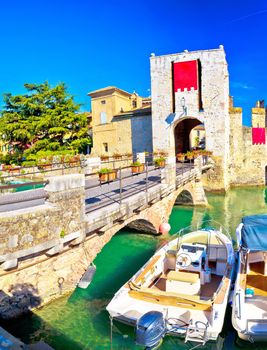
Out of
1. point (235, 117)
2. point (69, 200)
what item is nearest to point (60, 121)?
point (235, 117)

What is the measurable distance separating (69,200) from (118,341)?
3235mm

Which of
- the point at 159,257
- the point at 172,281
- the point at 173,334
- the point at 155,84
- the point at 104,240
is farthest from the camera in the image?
the point at 155,84

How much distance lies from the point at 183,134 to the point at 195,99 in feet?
19.2

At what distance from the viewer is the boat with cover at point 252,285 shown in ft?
20.3

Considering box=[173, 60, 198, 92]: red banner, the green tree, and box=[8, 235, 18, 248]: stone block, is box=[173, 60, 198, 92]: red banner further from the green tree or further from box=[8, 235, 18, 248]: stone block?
box=[8, 235, 18, 248]: stone block

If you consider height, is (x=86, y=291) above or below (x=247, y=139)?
below

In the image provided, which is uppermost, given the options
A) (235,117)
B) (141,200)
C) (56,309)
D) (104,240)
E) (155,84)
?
(155,84)

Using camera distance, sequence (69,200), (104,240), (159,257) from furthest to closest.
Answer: (159,257), (104,240), (69,200)

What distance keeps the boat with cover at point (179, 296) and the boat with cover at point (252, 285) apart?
306mm

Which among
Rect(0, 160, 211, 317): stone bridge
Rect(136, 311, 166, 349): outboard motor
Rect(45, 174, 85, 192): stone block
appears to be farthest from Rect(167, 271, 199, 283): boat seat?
Rect(45, 174, 85, 192): stone block

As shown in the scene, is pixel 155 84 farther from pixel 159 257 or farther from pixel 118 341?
pixel 118 341

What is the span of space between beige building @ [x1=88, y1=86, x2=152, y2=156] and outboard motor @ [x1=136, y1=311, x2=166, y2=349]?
971 inches

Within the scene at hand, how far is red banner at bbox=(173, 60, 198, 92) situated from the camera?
84.8 ft

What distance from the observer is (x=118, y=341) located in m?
6.48
